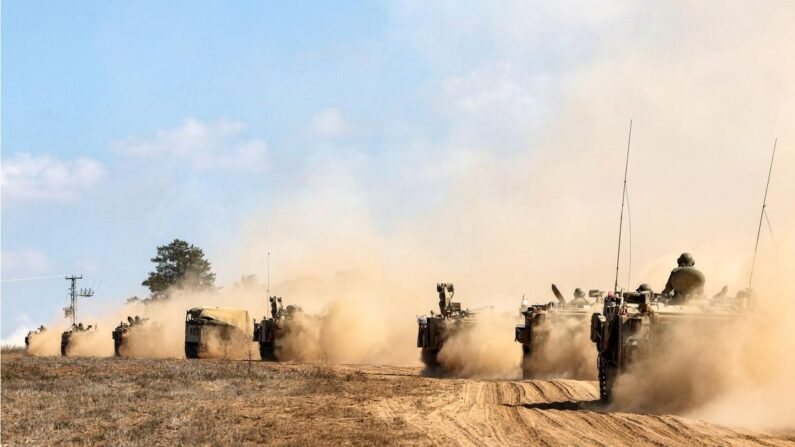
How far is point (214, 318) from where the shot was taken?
51.1 m

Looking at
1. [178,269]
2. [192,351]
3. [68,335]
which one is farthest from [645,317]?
[178,269]

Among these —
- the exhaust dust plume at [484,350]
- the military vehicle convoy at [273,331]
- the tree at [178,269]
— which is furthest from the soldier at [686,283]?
the tree at [178,269]

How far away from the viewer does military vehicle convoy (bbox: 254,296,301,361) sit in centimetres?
5100

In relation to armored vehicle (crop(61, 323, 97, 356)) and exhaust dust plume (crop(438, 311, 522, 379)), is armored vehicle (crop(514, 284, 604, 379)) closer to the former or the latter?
exhaust dust plume (crop(438, 311, 522, 379))

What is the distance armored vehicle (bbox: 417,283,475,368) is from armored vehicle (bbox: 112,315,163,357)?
1157 inches

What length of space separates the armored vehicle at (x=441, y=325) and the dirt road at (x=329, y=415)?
370 inches

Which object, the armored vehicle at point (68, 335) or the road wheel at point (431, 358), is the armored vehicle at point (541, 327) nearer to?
the road wheel at point (431, 358)

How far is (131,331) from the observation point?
204ft

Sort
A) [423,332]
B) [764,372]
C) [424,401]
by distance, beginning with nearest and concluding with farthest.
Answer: [764,372]
[424,401]
[423,332]

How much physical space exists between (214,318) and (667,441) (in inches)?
1533

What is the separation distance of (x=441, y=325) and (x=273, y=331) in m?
16.3

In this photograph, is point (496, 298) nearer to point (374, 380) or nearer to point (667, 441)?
point (374, 380)

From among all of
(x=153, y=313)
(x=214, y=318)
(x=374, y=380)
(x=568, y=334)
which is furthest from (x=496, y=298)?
(x=153, y=313)

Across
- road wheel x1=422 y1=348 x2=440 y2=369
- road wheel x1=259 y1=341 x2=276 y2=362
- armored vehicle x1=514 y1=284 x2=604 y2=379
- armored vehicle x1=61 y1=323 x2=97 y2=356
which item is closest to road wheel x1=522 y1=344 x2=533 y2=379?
armored vehicle x1=514 y1=284 x2=604 y2=379
